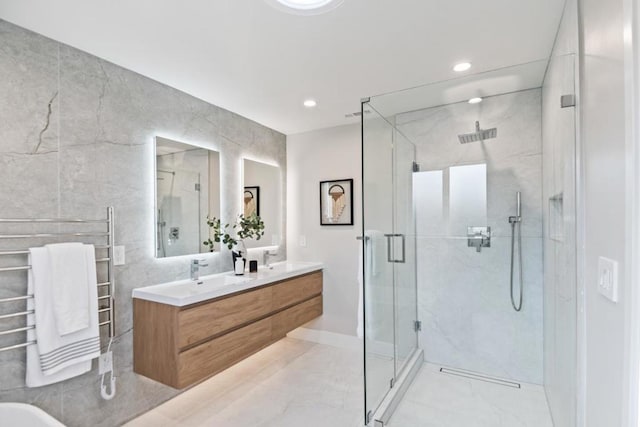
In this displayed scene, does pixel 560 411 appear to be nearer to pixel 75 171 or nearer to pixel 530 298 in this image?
pixel 530 298

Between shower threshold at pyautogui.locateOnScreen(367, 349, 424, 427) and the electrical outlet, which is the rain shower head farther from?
the electrical outlet

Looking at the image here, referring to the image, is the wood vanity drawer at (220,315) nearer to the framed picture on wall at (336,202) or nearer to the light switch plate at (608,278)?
the framed picture on wall at (336,202)

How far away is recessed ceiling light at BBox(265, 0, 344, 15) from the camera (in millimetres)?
1458

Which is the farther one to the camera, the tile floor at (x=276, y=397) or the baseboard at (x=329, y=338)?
the baseboard at (x=329, y=338)

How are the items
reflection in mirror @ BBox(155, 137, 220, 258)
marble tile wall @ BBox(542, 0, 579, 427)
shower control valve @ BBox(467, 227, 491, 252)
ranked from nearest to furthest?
marble tile wall @ BBox(542, 0, 579, 427) → reflection in mirror @ BBox(155, 137, 220, 258) → shower control valve @ BBox(467, 227, 491, 252)

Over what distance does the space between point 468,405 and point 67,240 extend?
9.28 feet

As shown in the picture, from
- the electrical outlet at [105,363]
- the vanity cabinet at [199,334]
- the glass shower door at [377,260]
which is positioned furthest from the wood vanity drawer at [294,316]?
the electrical outlet at [105,363]

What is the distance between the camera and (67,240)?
6.06 feet

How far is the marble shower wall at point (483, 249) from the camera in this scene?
2428mm

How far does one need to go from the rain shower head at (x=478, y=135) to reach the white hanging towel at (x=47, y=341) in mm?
2766

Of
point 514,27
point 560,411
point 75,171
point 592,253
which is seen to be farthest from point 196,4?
point 560,411

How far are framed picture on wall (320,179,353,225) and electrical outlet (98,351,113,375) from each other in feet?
7.25

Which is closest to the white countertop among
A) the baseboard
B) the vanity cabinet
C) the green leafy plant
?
the vanity cabinet

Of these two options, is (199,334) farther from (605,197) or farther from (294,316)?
(605,197)
